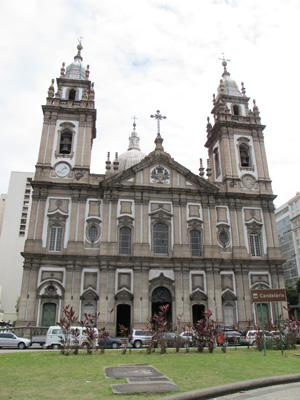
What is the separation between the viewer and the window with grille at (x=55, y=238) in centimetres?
2817

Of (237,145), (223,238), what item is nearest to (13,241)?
(237,145)

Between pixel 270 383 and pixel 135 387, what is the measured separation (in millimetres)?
3396

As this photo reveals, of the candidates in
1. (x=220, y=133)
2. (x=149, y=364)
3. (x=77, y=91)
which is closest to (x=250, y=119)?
(x=220, y=133)

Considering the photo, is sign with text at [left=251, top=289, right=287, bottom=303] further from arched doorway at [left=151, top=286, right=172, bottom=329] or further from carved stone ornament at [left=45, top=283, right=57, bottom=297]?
carved stone ornament at [left=45, top=283, right=57, bottom=297]

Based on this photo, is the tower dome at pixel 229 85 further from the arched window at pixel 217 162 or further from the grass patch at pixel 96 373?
the grass patch at pixel 96 373

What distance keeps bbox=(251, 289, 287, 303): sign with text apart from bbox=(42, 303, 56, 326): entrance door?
50.8 ft

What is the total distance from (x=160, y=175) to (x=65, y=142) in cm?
910

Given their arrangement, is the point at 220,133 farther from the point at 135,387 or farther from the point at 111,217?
the point at 135,387

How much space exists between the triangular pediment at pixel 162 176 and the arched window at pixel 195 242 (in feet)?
12.8

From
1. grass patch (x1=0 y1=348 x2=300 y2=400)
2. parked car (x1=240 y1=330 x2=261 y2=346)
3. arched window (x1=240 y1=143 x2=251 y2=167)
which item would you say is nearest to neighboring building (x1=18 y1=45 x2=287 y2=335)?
arched window (x1=240 y1=143 x2=251 y2=167)

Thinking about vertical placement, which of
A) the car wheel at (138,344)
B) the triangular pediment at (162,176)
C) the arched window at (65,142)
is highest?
the arched window at (65,142)

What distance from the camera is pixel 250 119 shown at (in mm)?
36688

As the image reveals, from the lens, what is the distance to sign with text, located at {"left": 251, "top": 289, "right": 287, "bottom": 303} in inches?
671

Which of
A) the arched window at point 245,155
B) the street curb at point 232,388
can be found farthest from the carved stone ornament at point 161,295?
the street curb at point 232,388
